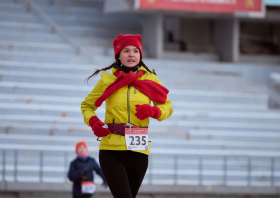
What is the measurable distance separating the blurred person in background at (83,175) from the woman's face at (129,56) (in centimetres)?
288

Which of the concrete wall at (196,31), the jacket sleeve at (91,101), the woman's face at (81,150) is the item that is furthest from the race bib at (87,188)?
the concrete wall at (196,31)

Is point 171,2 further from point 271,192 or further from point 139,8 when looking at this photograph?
point 271,192

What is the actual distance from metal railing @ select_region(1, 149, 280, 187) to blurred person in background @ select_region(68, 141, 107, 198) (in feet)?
8.20

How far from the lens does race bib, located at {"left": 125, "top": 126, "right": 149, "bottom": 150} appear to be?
356 centimetres

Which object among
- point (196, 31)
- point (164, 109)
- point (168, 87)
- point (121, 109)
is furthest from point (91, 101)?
point (196, 31)

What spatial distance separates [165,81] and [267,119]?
9.94 feet

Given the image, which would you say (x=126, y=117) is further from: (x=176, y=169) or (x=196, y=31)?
(x=196, y=31)

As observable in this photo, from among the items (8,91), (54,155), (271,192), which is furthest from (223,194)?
(8,91)

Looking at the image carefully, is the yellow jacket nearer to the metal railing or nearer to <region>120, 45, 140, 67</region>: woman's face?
<region>120, 45, 140, 67</region>: woman's face

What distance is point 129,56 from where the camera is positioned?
12.3ft

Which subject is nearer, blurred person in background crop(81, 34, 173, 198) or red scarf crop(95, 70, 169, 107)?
blurred person in background crop(81, 34, 173, 198)

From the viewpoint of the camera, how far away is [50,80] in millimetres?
12727

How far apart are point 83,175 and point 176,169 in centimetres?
301

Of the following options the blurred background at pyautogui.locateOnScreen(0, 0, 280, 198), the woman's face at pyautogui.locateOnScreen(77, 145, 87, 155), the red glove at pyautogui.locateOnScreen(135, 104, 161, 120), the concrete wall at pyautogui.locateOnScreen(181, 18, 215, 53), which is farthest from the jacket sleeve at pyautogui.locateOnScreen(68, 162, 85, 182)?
the concrete wall at pyautogui.locateOnScreen(181, 18, 215, 53)
